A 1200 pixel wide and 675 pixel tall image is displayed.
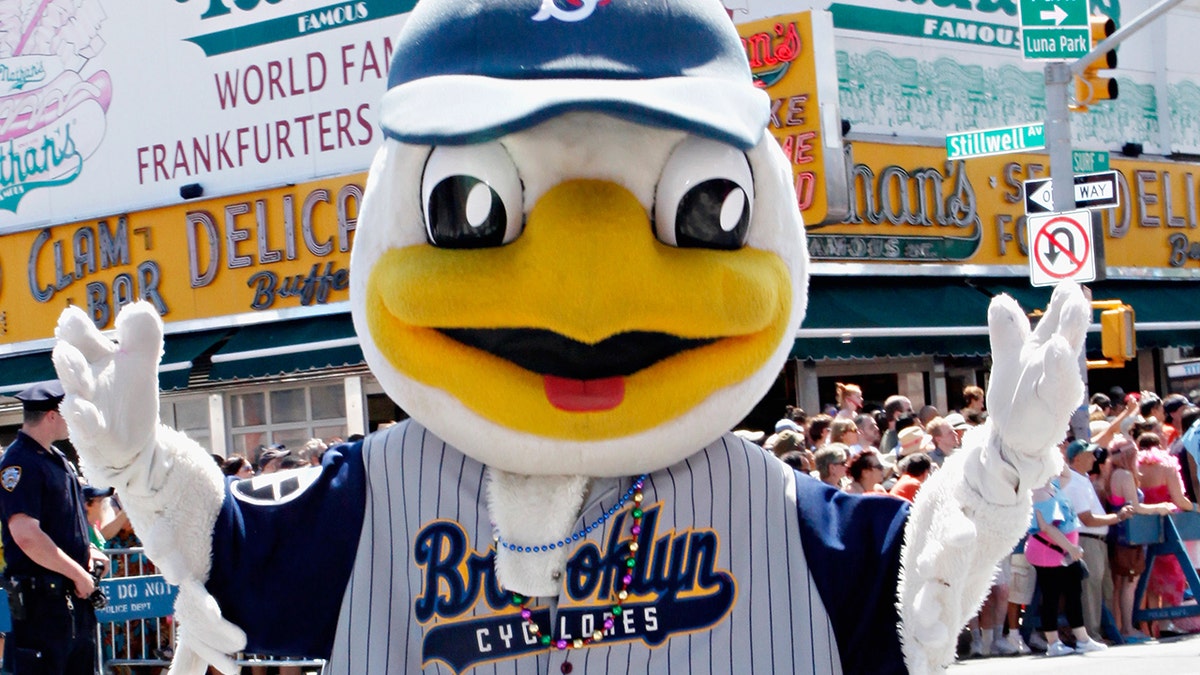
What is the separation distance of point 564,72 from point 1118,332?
8.99 meters

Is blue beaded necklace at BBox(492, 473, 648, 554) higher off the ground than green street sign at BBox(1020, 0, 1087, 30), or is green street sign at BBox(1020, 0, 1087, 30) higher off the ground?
green street sign at BBox(1020, 0, 1087, 30)

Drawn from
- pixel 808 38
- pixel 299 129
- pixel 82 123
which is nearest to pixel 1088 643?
pixel 808 38

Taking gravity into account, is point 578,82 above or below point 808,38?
below

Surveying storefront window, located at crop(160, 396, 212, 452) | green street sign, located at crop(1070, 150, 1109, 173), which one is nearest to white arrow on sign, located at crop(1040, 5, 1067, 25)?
green street sign, located at crop(1070, 150, 1109, 173)

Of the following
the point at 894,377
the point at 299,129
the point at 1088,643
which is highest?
the point at 299,129

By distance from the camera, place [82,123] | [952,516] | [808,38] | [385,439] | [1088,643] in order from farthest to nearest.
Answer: [82,123], [808,38], [1088,643], [385,439], [952,516]

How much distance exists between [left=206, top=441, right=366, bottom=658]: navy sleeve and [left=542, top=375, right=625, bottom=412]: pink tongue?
52cm

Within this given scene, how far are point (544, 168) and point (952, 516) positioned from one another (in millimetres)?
1094

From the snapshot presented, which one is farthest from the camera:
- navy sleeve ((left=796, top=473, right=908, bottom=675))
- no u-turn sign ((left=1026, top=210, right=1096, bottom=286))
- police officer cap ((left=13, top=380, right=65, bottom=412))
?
no u-turn sign ((left=1026, top=210, right=1096, bottom=286))

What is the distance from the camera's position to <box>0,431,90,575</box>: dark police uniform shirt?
6.93 metres

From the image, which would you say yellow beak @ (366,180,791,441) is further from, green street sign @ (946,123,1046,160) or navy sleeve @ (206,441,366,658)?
green street sign @ (946,123,1046,160)

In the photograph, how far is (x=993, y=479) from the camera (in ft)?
10.3

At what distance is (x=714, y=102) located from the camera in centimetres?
332

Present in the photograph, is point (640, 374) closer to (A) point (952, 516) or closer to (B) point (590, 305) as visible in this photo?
(B) point (590, 305)
